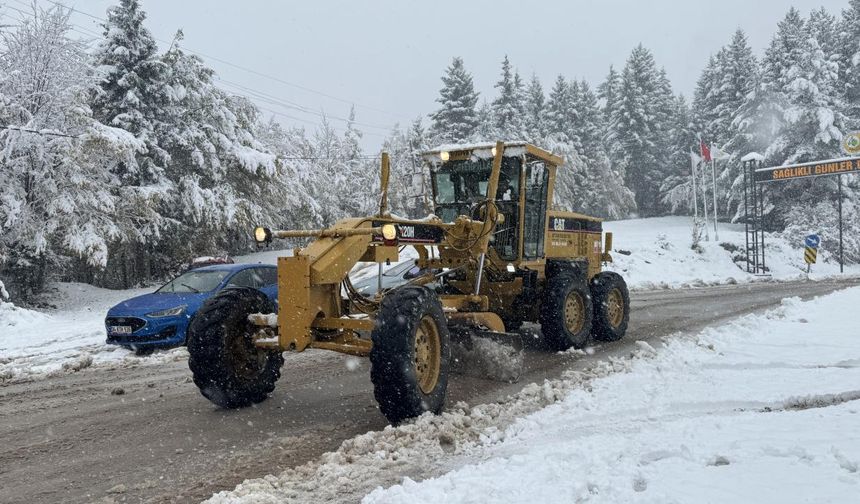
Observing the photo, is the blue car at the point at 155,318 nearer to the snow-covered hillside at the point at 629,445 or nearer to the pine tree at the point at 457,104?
the snow-covered hillside at the point at 629,445

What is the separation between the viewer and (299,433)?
5379 millimetres

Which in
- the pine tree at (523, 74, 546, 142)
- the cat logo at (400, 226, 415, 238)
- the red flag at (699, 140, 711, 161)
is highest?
the pine tree at (523, 74, 546, 142)

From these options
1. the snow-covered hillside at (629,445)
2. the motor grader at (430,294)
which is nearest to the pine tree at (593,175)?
the motor grader at (430,294)

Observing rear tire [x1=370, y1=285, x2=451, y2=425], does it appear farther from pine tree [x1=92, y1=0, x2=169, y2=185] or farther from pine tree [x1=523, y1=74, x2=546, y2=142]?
pine tree [x1=523, y1=74, x2=546, y2=142]

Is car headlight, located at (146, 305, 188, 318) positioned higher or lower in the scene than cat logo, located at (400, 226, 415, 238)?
lower

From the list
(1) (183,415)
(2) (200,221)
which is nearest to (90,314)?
(2) (200,221)

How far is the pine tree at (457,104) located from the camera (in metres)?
39.6

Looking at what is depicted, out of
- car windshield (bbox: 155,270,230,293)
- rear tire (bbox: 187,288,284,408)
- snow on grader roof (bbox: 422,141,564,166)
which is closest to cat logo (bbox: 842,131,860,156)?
snow on grader roof (bbox: 422,141,564,166)

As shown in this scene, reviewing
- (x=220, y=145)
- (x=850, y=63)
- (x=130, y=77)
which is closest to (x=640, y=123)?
(x=850, y=63)

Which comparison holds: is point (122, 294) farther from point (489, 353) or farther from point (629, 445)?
point (629, 445)

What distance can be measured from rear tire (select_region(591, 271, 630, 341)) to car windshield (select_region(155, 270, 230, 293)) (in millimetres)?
6666

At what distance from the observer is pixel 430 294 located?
568 centimetres

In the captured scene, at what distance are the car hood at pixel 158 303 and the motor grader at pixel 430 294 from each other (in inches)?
184

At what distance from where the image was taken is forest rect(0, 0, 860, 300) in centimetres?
1922
